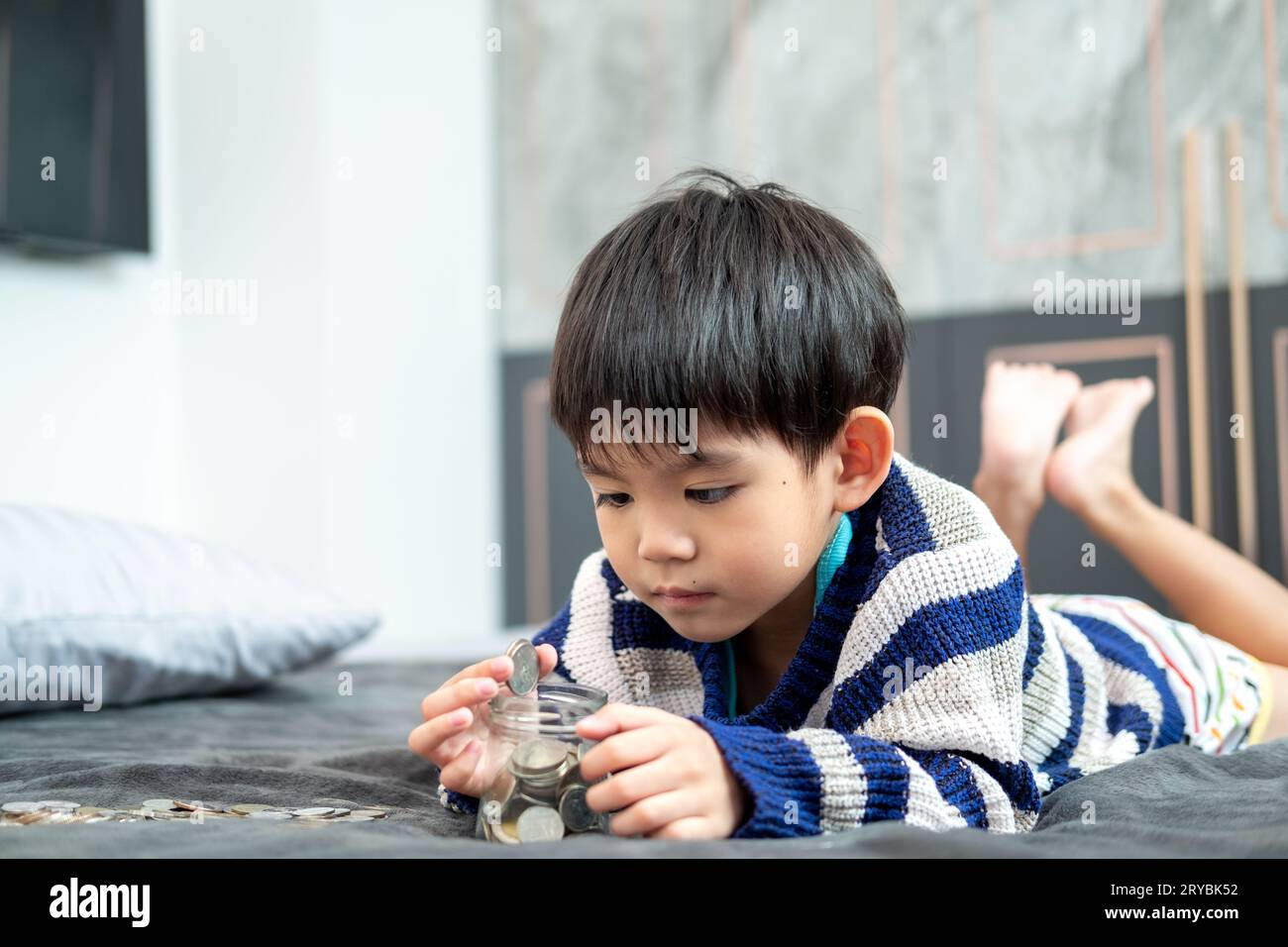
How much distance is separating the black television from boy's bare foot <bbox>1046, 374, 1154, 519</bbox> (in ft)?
5.46

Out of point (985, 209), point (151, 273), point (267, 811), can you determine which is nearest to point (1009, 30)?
point (985, 209)

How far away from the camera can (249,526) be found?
264 cm

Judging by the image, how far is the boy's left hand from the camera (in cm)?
68

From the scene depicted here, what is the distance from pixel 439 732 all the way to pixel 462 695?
3 centimetres

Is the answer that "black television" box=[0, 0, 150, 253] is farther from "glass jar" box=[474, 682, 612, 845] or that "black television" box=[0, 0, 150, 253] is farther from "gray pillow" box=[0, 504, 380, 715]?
"glass jar" box=[474, 682, 612, 845]

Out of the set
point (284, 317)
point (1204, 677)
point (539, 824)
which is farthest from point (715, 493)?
point (284, 317)

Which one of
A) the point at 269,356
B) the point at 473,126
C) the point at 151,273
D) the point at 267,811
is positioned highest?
the point at 473,126

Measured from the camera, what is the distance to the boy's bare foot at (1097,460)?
1.64 m

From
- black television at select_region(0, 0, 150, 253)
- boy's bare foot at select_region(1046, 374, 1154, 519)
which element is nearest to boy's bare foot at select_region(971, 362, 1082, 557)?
boy's bare foot at select_region(1046, 374, 1154, 519)

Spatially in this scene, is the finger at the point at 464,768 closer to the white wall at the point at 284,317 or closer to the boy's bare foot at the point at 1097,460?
the boy's bare foot at the point at 1097,460

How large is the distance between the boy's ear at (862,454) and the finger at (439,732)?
1.04ft
